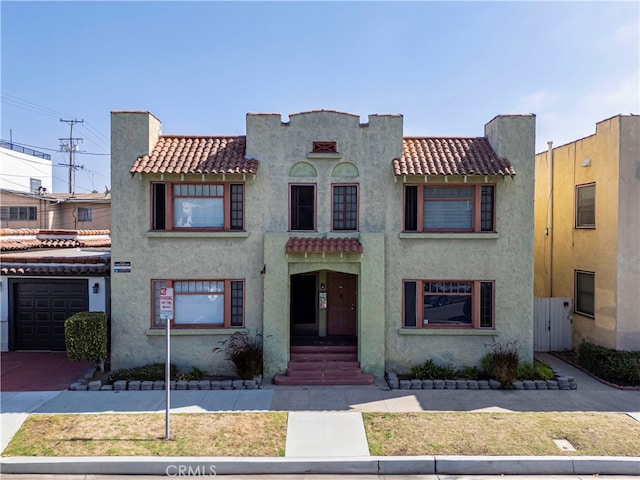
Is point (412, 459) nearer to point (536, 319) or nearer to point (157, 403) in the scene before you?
point (157, 403)

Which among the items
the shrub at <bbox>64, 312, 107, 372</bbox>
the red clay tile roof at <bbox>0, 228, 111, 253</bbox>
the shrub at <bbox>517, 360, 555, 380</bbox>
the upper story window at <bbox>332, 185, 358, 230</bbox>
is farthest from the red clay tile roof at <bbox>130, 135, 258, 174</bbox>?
the red clay tile roof at <bbox>0, 228, 111, 253</bbox>

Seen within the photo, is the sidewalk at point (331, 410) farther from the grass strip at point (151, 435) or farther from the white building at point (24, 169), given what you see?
the white building at point (24, 169)

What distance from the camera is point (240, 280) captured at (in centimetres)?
1324

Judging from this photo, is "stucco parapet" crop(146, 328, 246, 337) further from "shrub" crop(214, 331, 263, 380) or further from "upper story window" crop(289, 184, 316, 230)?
"upper story window" crop(289, 184, 316, 230)

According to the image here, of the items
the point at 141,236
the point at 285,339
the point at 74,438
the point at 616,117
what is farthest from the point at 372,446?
the point at 616,117

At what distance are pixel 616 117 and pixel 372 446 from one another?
12415 millimetres

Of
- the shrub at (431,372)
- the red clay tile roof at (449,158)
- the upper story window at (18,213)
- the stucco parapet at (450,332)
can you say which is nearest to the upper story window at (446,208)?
the red clay tile roof at (449,158)

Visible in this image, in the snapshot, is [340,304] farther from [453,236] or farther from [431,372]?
[453,236]

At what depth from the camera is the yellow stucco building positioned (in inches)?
538

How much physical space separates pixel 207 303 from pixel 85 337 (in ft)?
11.3

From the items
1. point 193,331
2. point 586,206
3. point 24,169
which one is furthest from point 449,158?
point 24,169

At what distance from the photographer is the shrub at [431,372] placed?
12.7m

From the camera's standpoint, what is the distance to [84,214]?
34125mm

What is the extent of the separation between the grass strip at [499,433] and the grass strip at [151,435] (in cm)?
223
